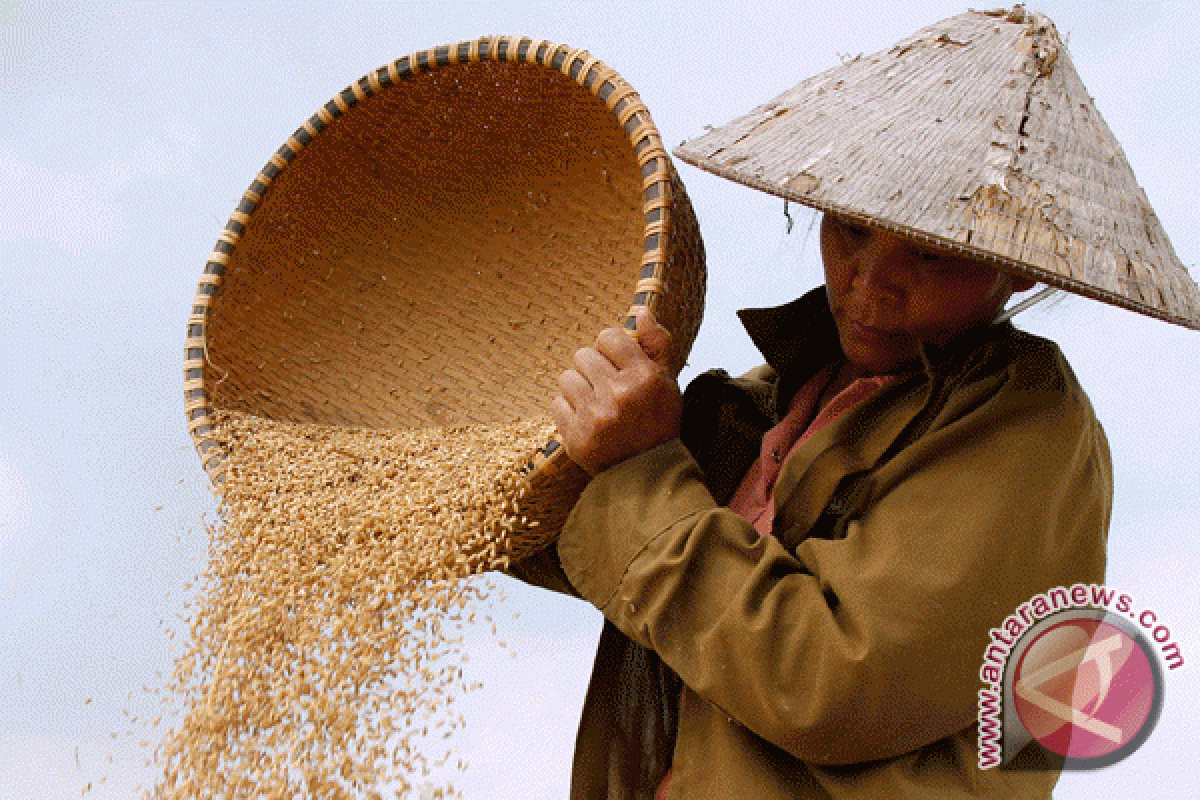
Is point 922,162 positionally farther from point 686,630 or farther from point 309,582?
point 309,582

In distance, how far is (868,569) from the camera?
55.2 inches

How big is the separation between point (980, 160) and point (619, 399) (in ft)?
1.69

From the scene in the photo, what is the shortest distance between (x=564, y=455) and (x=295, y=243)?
0.96m

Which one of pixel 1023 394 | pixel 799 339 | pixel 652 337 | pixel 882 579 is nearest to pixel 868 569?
pixel 882 579

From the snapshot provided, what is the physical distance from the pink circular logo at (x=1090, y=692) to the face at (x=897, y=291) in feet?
1.30

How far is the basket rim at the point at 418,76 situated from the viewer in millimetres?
1667

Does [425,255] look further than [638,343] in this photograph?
Yes

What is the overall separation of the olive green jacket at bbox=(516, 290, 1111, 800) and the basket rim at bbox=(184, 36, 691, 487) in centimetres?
23

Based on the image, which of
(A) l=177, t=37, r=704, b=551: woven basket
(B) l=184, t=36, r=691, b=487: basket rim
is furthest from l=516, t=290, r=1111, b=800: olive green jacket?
(A) l=177, t=37, r=704, b=551: woven basket

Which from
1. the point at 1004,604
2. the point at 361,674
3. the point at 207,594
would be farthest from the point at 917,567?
the point at 207,594

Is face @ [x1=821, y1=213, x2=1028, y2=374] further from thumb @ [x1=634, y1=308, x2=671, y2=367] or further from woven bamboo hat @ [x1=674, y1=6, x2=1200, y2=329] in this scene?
thumb @ [x1=634, y1=308, x2=671, y2=367]

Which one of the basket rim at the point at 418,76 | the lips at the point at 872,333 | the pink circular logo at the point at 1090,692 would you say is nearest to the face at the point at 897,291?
the lips at the point at 872,333

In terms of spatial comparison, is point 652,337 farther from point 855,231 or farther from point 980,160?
point 980,160

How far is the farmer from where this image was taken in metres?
1.37
